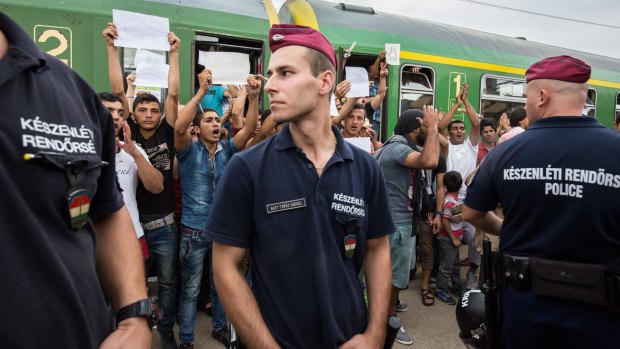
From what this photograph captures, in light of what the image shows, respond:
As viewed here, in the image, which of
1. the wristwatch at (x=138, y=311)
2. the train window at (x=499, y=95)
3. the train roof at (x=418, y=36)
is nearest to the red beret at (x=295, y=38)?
the wristwatch at (x=138, y=311)

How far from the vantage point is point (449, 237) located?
5.24 m

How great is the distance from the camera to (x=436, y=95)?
674 cm

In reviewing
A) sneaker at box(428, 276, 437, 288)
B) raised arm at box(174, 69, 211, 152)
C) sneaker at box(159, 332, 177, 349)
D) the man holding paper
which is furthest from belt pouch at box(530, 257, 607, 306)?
sneaker at box(428, 276, 437, 288)

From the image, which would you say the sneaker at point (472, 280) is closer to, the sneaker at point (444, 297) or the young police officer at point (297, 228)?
the sneaker at point (444, 297)

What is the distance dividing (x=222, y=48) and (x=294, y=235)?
416 cm

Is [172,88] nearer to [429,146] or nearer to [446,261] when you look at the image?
[429,146]

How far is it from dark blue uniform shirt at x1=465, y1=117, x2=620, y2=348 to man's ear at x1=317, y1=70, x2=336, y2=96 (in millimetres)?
1053

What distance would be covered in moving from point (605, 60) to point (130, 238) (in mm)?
11587

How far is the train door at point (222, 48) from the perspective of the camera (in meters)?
5.00

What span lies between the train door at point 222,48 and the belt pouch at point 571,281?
357 centimetres

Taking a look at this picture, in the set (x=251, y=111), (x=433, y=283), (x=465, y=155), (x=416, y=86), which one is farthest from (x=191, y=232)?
(x=416, y=86)

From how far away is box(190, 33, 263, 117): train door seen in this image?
5.00m

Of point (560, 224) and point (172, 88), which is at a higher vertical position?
point (172, 88)

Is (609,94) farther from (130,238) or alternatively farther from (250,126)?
(130,238)
